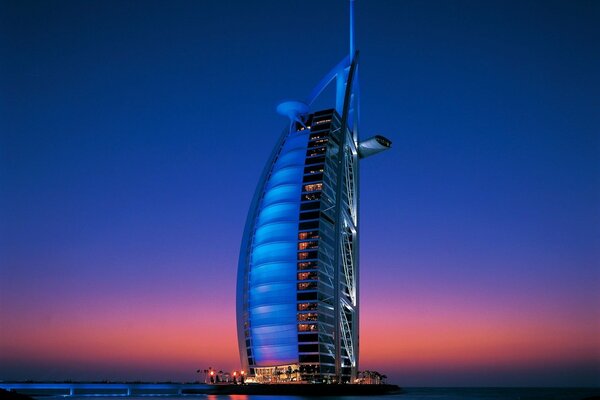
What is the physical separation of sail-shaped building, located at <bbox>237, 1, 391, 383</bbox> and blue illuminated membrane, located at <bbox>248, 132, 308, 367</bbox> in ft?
0.62

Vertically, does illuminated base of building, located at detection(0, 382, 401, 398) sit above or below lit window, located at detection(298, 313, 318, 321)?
below

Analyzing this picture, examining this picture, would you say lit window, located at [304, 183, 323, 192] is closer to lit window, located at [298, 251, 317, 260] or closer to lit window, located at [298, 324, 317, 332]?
lit window, located at [298, 251, 317, 260]

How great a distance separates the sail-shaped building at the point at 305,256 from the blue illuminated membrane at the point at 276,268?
0.62ft

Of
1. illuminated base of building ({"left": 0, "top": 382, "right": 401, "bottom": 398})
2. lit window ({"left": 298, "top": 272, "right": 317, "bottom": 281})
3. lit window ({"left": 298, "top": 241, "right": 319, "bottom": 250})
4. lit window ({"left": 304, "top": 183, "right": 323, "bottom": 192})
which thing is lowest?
illuminated base of building ({"left": 0, "top": 382, "right": 401, "bottom": 398})

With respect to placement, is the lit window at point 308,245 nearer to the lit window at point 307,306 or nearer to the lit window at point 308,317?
the lit window at point 307,306

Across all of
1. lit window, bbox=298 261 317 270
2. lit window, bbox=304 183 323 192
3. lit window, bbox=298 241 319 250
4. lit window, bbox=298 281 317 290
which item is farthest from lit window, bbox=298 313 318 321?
lit window, bbox=304 183 323 192

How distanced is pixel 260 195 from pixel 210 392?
40.3 metres

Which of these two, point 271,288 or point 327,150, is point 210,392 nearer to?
point 271,288

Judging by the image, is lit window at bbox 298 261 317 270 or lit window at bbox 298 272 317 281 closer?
lit window at bbox 298 272 317 281

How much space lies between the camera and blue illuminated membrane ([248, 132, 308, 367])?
11656 cm

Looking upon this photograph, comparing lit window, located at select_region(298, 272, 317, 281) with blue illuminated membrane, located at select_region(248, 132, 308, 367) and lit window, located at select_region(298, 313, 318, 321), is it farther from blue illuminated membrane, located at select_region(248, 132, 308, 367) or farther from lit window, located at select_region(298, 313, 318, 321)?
lit window, located at select_region(298, 313, 318, 321)

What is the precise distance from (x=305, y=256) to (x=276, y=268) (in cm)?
618

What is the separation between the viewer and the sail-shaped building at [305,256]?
376ft

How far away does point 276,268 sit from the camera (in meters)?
121
